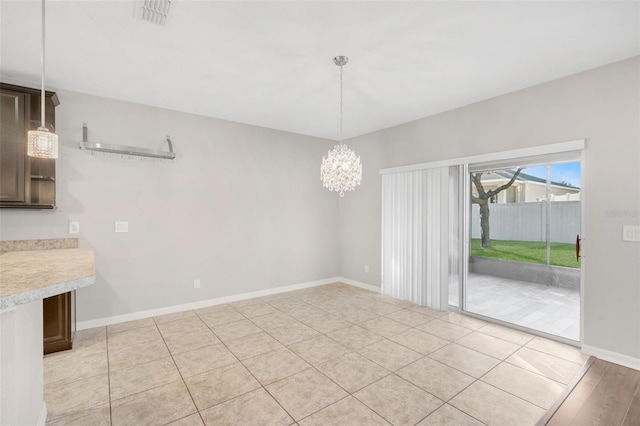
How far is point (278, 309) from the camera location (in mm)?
4277

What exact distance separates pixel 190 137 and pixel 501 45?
391cm

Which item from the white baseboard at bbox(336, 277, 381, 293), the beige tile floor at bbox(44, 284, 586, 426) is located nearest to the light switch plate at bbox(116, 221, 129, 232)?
the beige tile floor at bbox(44, 284, 586, 426)

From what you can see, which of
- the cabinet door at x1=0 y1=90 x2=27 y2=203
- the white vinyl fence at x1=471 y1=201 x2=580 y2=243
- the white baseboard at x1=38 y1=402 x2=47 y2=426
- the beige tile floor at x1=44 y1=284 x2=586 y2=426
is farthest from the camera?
the white vinyl fence at x1=471 y1=201 x2=580 y2=243

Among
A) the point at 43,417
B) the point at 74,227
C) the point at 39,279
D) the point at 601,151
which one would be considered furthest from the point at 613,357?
the point at 74,227

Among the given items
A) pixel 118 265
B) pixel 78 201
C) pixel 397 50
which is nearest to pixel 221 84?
pixel 397 50

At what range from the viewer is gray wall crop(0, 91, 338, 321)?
3.54 meters

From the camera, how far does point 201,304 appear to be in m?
4.35

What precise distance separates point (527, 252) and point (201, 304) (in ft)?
15.0

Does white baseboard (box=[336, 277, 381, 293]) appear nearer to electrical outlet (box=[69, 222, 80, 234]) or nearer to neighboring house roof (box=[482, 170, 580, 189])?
neighboring house roof (box=[482, 170, 580, 189])

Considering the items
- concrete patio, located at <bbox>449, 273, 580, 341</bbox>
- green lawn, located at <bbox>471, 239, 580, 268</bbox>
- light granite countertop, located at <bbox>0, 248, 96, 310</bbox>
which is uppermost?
light granite countertop, located at <bbox>0, 248, 96, 310</bbox>

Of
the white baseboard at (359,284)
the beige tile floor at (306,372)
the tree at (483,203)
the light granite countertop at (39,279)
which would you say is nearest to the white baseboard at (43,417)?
the beige tile floor at (306,372)

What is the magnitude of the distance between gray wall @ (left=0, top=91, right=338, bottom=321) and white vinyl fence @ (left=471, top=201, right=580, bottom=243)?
2940 mm

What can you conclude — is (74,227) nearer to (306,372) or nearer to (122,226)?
(122,226)

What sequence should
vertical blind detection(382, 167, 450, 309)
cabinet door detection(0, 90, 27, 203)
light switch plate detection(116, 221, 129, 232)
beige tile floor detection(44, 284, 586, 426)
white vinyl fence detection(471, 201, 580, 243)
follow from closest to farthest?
beige tile floor detection(44, 284, 586, 426) < cabinet door detection(0, 90, 27, 203) < white vinyl fence detection(471, 201, 580, 243) < light switch plate detection(116, 221, 129, 232) < vertical blind detection(382, 167, 450, 309)
